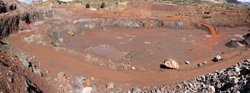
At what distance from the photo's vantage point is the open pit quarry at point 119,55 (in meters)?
9.05

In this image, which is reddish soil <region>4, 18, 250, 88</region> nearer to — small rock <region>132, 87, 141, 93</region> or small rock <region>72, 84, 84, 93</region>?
small rock <region>132, 87, 141, 93</region>

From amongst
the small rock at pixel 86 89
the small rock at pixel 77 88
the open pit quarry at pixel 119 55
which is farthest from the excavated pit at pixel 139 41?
the small rock at pixel 77 88

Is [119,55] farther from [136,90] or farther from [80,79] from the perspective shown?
[136,90]

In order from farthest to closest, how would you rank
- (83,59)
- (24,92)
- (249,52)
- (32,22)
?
(32,22) → (249,52) → (83,59) → (24,92)

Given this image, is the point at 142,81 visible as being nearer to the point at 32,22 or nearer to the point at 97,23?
the point at 97,23

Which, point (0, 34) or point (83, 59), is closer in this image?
point (83, 59)

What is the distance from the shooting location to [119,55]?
20641 mm

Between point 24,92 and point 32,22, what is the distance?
27.2 metres

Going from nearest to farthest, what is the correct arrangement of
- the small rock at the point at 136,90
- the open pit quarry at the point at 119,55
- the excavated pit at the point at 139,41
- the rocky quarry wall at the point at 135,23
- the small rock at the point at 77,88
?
the open pit quarry at the point at 119,55, the small rock at the point at 77,88, the small rock at the point at 136,90, the excavated pit at the point at 139,41, the rocky quarry wall at the point at 135,23

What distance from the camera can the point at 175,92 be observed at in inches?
374

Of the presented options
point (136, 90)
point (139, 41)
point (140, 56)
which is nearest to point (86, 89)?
point (136, 90)

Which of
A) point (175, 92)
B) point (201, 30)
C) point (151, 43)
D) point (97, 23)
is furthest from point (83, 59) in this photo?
point (201, 30)

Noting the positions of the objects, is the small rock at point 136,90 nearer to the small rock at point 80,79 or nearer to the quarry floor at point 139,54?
the quarry floor at point 139,54

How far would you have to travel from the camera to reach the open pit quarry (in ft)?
29.7
